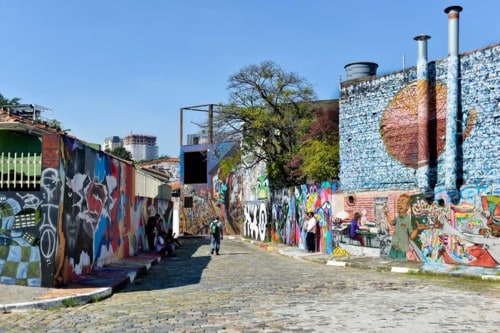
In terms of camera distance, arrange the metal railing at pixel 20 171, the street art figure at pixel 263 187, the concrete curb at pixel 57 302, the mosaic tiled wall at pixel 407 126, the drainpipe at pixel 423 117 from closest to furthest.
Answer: the concrete curb at pixel 57 302
the metal railing at pixel 20 171
the mosaic tiled wall at pixel 407 126
the drainpipe at pixel 423 117
the street art figure at pixel 263 187

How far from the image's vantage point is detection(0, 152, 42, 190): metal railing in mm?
12180

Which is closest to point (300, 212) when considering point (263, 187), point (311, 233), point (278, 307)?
point (311, 233)

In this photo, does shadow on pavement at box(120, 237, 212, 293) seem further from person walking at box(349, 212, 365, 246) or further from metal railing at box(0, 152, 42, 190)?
person walking at box(349, 212, 365, 246)

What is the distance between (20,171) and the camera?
1221 centimetres

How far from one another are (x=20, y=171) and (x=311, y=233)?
13779 mm

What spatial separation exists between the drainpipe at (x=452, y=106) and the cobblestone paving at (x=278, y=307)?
3571 millimetres

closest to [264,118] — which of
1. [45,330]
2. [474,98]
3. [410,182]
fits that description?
[410,182]

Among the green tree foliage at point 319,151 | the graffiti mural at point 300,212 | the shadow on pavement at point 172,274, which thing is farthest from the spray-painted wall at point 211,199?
the shadow on pavement at point 172,274

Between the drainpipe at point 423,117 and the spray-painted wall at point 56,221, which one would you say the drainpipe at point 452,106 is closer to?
the drainpipe at point 423,117

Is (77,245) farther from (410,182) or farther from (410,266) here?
(410,182)

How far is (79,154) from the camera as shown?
13.5m

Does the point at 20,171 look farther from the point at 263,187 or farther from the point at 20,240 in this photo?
the point at 263,187

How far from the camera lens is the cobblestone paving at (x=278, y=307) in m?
8.25

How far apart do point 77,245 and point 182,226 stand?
1250 inches
